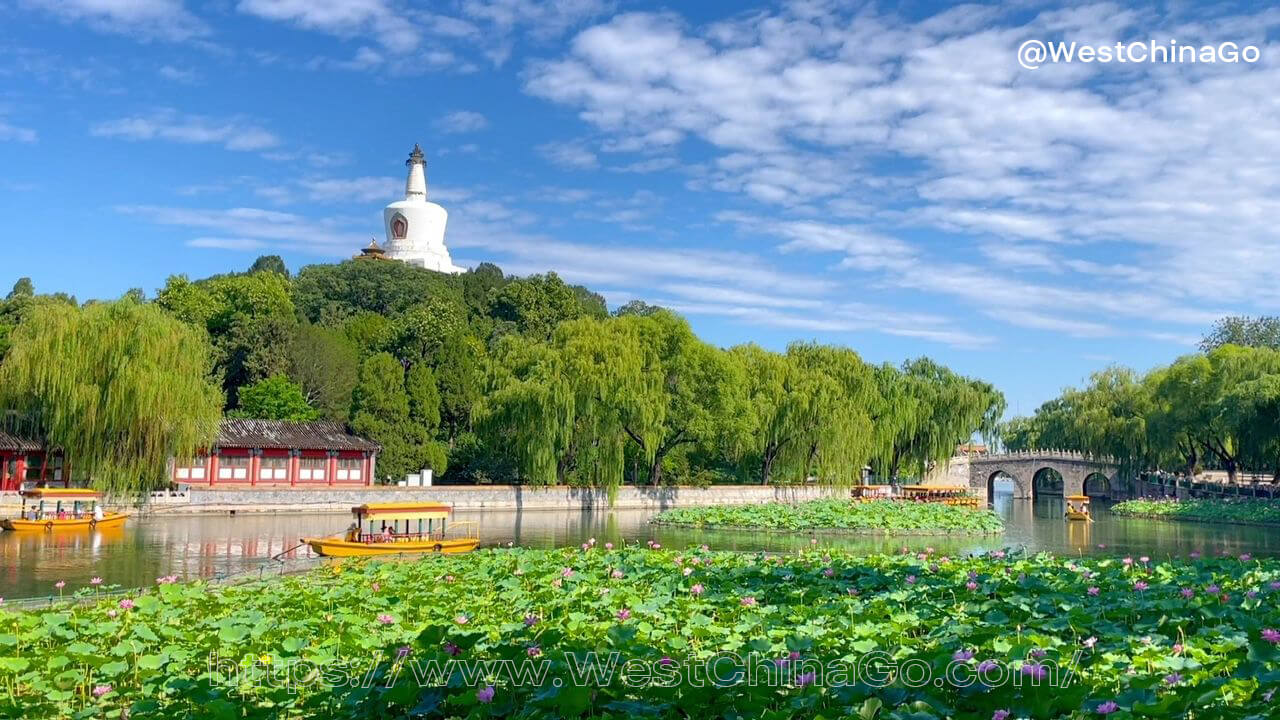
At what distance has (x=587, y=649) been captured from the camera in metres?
6.02

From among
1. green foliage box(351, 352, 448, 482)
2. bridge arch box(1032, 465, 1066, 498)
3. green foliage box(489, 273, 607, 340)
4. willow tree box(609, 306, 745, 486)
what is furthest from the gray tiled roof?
bridge arch box(1032, 465, 1066, 498)

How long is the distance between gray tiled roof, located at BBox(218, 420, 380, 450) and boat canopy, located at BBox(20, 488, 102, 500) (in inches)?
253

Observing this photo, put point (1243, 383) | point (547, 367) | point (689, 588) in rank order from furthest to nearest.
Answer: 1. point (1243, 383)
2. point (547, 367)
3. point (689, 588)

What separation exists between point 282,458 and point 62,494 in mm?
8924

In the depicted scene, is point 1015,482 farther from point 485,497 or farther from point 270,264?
point 270,264

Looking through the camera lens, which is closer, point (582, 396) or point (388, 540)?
point (388, 540)

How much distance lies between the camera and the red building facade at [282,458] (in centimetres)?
3020

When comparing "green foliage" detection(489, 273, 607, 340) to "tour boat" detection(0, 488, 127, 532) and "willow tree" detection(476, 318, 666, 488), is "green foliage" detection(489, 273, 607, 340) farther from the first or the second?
"tour boat" detection(0, 488, 127, 532)

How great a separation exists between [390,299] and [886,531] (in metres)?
35.9

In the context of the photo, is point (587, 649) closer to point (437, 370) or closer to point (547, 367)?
point (547, 367)

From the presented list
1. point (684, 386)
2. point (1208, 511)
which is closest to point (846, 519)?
point (684, 386)

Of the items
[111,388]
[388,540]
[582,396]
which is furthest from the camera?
[582,396]

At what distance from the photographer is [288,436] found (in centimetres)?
3184

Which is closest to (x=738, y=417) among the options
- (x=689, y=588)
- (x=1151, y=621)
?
(x=689, y=588)
